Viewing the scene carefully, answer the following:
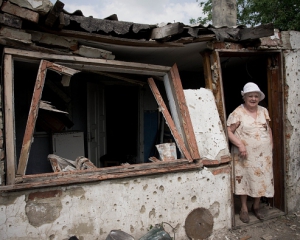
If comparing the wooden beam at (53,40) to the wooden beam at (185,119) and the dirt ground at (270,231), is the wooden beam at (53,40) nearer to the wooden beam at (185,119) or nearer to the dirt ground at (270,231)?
the wooden beam at (185,119)

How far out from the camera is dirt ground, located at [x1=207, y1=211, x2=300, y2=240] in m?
3.69

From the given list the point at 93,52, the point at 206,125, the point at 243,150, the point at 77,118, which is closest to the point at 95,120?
the point at 77,118

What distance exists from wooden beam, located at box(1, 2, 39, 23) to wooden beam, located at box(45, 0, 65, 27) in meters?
0.12

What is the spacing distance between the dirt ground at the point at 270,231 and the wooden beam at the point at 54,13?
11.3ft

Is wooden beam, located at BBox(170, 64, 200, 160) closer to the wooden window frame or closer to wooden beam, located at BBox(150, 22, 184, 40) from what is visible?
the wooden window frame

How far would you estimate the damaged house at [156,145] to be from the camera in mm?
2666

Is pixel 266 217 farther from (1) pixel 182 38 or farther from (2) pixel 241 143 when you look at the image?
(1) pixel 182 38

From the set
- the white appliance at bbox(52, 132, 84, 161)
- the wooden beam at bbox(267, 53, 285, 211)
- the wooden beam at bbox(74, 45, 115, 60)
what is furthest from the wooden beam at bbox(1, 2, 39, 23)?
the wooden beam at bbox(267, 53, 285, 211)

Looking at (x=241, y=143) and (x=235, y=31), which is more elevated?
(x=235, y=31)

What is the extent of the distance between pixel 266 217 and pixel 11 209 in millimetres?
3758

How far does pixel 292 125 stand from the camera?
13.9 ft

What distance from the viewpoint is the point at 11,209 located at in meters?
2.59

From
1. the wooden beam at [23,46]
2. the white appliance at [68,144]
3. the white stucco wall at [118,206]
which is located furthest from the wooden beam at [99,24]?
the white appliance at [68,144]

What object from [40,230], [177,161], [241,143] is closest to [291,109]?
[241,143]
